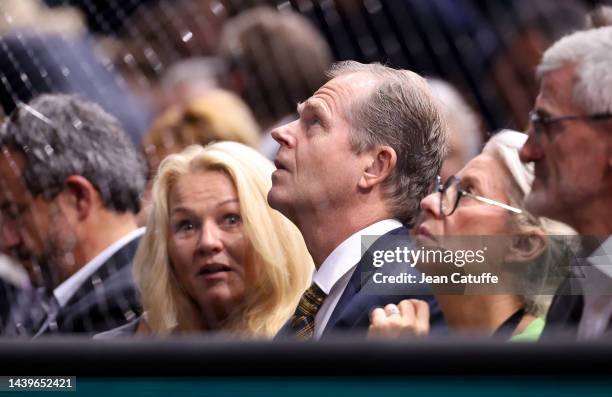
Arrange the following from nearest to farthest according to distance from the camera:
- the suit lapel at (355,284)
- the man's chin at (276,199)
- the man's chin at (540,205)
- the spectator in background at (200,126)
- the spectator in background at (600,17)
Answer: the spectator in background at (600,17)
the man's chin at (540,205)
the suit lapel at (355,284)
the man's chin at (276,199)
the spectator in background at (200,126)

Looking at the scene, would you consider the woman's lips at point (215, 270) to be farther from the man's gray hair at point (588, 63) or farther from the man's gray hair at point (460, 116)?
the man's gray hair at point (588, 63)

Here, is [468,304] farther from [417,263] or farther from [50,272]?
[50,272]

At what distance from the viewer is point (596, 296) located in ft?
6.24

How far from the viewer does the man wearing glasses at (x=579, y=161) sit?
1.84 meters

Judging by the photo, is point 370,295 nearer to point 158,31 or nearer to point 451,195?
point 451,195

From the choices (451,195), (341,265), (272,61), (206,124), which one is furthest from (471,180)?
(206,124)

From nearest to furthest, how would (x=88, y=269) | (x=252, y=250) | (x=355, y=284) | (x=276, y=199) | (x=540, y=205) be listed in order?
(x=540, y=205) → (x=355, y=284) → (x=276, y=199) → (x=252, y=250) → (x=88, y=269)

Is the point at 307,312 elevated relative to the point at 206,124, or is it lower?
lower

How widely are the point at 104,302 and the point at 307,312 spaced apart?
40 centimetres

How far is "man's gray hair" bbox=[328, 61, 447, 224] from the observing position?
2.03m

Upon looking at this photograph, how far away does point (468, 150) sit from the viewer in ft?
6.50

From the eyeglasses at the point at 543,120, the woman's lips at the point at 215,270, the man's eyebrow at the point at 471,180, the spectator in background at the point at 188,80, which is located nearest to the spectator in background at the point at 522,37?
the eyeglasses at the point at 543,120

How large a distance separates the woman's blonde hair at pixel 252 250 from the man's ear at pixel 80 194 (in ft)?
0.49

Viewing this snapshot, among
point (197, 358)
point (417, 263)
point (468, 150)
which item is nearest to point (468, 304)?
point (417, 263)
